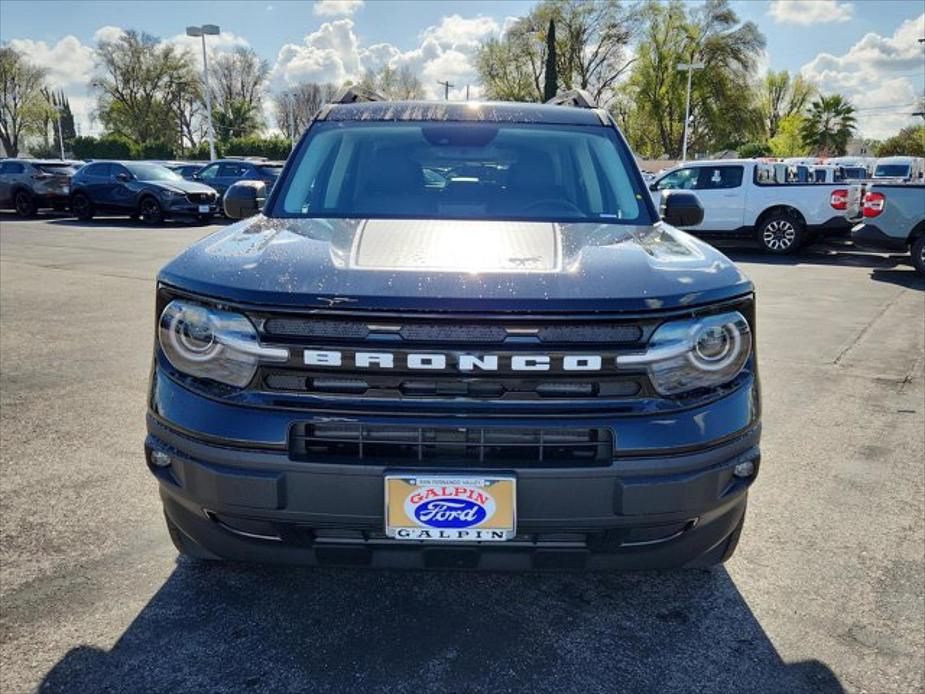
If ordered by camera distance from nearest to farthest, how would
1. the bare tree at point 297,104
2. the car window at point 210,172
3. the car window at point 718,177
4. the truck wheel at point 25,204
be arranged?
the car window at point 718,177 → the car window at point 210,172 → the truck wheel at point 25,204 → the bare tree at point 297,104

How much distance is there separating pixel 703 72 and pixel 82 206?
3957 centimetres

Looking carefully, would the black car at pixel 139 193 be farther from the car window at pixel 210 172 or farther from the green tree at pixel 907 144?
the green tree at pixel 907 144

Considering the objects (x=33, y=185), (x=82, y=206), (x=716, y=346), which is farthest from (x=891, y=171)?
(x=716, y=346)

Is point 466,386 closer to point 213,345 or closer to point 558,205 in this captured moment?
point 213,345

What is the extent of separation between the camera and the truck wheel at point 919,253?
10906 millimetres

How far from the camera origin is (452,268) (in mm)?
2025

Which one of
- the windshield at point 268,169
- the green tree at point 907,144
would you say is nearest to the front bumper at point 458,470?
the windshield at point 268,169

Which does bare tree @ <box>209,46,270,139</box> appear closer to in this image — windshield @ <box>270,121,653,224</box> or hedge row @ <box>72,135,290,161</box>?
hedge row @ <box>72,135,290,161</box>

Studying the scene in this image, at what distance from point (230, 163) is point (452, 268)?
19.7 m

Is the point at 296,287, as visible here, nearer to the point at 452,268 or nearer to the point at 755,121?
the point at 452,268

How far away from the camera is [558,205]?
3.12 meters

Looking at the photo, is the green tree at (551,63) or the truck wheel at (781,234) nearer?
the truck wheel at (781,234)

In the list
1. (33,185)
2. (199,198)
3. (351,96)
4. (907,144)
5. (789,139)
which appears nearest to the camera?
(351,96)

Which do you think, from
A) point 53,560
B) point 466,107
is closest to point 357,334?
point 53,560
